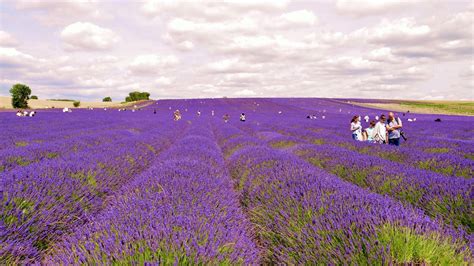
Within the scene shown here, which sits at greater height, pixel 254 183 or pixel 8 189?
pixel 8 189

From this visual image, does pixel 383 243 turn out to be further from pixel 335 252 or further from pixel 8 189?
pixel 8 189

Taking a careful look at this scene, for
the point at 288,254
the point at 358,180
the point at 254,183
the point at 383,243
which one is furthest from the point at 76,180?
the point at 358,180

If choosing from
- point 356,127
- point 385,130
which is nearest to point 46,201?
point 385,130

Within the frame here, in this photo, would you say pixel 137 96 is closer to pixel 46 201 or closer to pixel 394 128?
pixel 394 128

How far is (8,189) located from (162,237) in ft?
6.66

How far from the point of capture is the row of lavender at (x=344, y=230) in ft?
6.13

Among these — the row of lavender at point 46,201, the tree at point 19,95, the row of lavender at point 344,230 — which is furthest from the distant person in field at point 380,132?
the tree at point 19,95

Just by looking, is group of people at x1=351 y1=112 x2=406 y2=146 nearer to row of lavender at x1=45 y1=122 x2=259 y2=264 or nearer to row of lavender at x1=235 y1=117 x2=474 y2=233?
row of lavender at x1=235 y1=117 x2=474 y2=233

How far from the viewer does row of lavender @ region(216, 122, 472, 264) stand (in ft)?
6.13

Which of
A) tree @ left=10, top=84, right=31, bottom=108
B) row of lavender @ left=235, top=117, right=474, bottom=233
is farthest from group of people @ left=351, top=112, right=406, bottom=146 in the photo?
tree @ left=10, top=84, right=31, bottom=108

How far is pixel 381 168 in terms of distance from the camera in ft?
16.7

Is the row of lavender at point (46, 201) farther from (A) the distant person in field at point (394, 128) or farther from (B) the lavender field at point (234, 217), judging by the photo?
(A) the distant person in field at point (394, 128)

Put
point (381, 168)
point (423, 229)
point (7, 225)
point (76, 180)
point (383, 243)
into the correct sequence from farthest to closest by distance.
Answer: point (381, 168) → point (76, 180) → point (7, 225) → point (423, 229) → point (383, 243)

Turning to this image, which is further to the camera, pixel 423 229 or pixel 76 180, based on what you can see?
pixel 76 180
